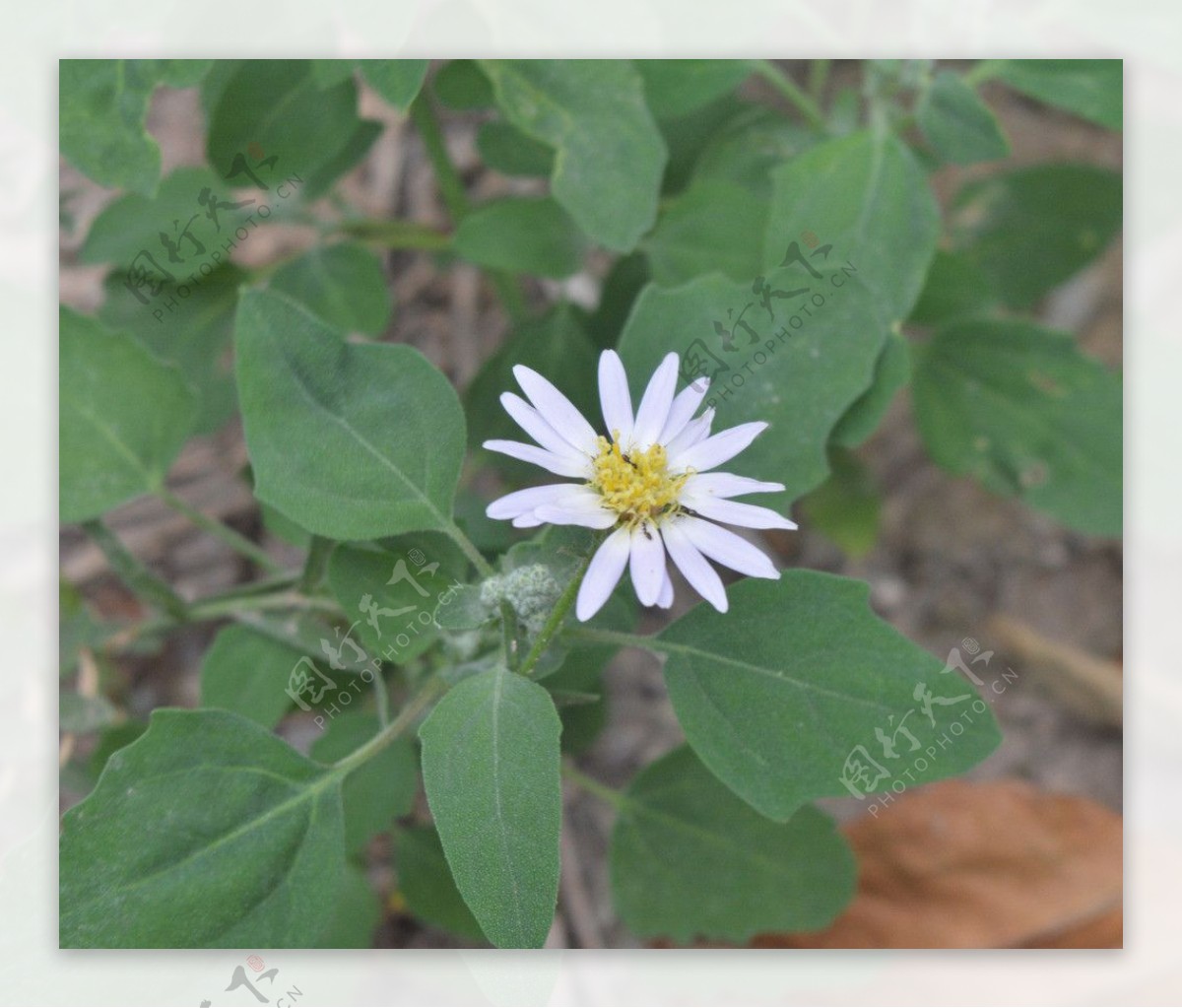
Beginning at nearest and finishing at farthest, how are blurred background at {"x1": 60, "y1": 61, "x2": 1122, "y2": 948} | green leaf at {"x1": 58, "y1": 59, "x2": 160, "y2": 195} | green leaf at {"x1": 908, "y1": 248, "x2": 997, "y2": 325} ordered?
green leaf at {"x1": 58, "y1": 59, "x2": 160, "y2": 195} → green leaf at {"x1": 908, "y1": 248, "x2": 997, "y2": 325} → blurred background at {"x1": 60, "y1": 61, "x2": 1122, "y2": 948}

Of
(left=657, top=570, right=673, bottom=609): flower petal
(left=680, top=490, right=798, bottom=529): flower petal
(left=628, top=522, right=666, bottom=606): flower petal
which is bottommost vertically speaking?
(left=657, top=570, right=673, bottom=609): flower petal

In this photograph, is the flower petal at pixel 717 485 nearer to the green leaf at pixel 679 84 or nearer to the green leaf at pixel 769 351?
the green leaf at pixel 769 351

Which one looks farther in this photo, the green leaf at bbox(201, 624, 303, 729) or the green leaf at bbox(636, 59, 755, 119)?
the green leaf at bbox(636, 59, 755, 119)

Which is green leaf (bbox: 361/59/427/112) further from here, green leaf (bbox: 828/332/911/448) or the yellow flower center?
green leaf (bbox: 828/332/911/448)

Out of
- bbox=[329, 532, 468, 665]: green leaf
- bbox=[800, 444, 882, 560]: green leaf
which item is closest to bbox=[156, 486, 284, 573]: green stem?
bbox=[329, 532, 468, 665]: green leaf

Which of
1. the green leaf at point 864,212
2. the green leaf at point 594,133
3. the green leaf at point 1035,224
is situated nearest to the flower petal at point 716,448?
the green leaf at point 594,133
